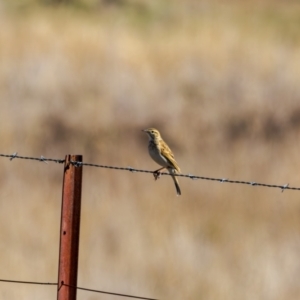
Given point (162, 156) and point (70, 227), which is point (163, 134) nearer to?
point (162, 156)

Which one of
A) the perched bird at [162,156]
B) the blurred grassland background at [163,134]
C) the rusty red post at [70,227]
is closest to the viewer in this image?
the rusty red post at [70,227]

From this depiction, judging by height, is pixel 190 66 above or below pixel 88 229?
above

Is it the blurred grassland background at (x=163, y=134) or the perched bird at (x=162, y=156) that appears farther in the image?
the blurred grassland background at (x=163, y=134)

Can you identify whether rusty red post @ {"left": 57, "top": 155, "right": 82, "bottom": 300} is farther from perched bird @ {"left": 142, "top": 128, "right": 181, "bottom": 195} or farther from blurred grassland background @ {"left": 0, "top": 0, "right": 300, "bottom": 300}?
blurred grassland background @ {"left": 0, "top": 0, "right": 300, "bottom": 300}

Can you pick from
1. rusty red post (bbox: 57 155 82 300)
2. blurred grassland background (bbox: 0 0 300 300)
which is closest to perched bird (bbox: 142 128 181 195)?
rusty red post (bbox: 57 155 82 300)

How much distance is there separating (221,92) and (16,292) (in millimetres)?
5332

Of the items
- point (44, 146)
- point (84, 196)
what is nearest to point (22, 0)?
point (44, 146)

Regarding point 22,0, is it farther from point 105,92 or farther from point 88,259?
point 88,259

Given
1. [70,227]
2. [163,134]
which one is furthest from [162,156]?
[163,134]

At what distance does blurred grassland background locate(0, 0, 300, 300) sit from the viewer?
49.8 feet

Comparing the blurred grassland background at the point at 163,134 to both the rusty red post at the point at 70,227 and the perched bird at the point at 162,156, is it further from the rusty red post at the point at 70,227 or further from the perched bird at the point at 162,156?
the rusty red post at the point at 70,227

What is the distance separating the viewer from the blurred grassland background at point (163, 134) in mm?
15172

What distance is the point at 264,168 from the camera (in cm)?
1670

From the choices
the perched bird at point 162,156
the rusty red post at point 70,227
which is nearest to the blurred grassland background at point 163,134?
the perched bird at point 162,156
